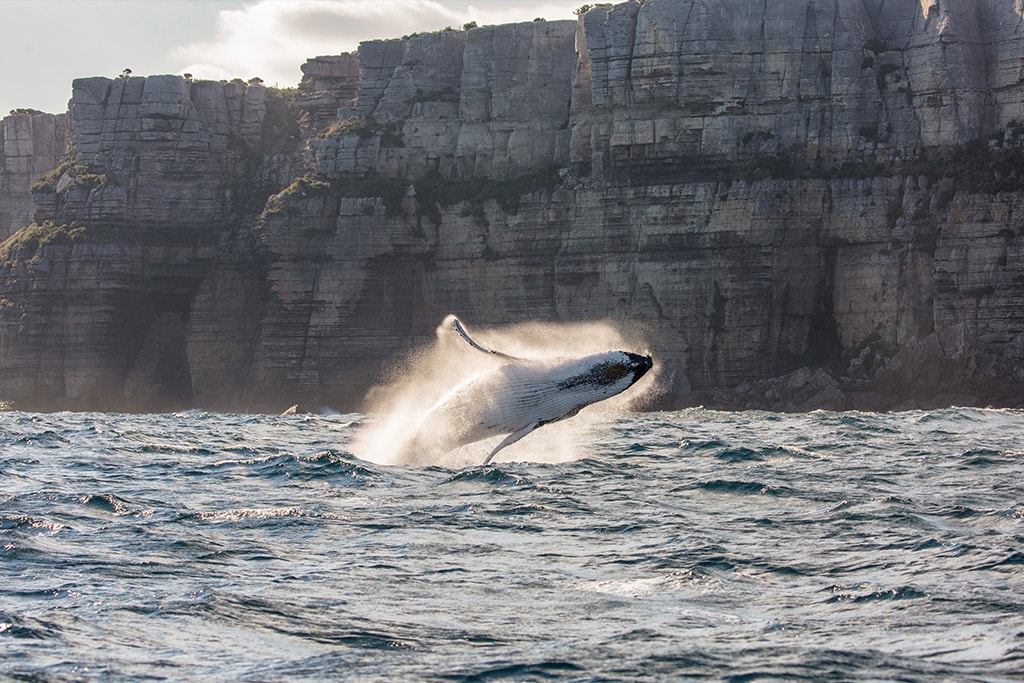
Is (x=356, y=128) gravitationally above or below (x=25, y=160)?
above

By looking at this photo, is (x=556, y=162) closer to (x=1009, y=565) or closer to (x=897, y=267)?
(x=897, y=267)

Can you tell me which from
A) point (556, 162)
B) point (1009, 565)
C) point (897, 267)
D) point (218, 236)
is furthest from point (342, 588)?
point (218, 236)

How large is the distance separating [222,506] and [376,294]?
250 ft

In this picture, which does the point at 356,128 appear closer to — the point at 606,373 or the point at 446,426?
the point at 446,426

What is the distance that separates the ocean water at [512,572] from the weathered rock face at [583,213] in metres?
54.3

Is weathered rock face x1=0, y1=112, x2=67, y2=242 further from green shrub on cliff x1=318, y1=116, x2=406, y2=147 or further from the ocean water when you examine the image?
the ocean water

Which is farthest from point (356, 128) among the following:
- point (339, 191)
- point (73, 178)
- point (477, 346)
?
point (477, 346)

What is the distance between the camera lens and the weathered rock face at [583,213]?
88375mm

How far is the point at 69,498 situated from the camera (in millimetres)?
28750

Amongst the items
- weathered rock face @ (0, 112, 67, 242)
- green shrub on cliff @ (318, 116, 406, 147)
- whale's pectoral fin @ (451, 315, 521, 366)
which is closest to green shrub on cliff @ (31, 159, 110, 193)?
weathered rock face @ (0, 112, 67, 242)

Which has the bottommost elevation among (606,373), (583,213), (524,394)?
(524,394)

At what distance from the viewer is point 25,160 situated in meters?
126

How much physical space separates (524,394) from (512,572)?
6434 millimetres

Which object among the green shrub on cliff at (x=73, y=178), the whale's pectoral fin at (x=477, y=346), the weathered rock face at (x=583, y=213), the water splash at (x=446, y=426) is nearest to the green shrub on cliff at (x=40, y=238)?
the weathered rock face at (x=583, y=213)
